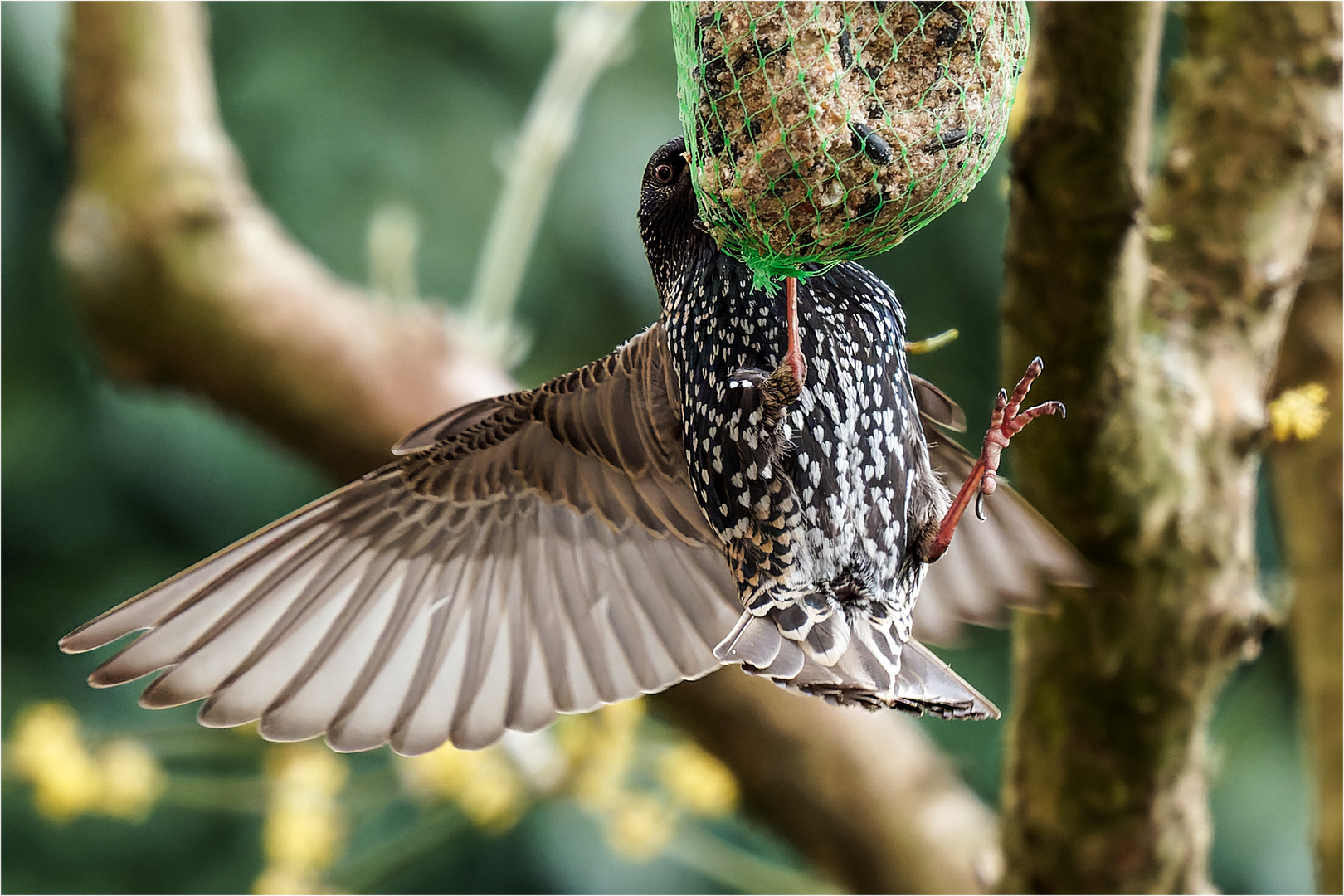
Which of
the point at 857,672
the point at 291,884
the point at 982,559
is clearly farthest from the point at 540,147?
the point at 291,884

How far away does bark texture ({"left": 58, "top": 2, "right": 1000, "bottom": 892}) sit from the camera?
210 centimetres

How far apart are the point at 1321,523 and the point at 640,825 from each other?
4.30ft

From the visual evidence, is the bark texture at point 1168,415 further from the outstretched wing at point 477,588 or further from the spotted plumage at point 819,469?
the outstretched wing at point 477,588

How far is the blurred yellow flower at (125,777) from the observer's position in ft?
7.63

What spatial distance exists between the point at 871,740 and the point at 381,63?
6.39 ft

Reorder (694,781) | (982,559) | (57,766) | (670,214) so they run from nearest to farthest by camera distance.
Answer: (670,214) < (982,559) < (57,766) < (694,781)

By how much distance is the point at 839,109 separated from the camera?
0.89 metres

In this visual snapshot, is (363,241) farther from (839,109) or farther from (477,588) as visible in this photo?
(839,109)

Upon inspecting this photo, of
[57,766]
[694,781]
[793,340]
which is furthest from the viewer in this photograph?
[694,781]

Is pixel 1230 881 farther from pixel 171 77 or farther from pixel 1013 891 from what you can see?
pixel 171 77

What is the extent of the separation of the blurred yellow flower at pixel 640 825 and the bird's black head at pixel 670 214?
4.04 feet

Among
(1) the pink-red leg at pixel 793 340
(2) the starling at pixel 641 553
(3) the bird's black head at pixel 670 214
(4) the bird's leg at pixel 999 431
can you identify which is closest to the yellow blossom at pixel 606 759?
(2) the starling at pixel 641 553

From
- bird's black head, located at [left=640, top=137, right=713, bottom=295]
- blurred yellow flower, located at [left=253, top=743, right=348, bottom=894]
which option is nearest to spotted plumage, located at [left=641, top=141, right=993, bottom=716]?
bird's black head, located at [left=640, top=137, right=713, bottom=295]

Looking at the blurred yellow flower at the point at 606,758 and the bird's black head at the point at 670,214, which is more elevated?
the bird's black head at the point at 670,214
